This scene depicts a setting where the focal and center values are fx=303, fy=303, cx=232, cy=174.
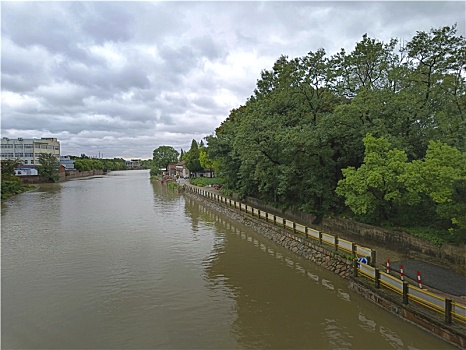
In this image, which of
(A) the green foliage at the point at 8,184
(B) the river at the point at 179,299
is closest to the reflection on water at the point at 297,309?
(B) the river at the point at 179,299

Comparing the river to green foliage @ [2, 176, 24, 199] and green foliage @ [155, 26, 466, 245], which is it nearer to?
green foliage @ [155, 26, 466, 245]

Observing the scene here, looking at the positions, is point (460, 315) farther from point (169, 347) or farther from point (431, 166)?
point (169, 347)

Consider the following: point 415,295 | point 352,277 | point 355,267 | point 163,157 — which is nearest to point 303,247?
point 352,277

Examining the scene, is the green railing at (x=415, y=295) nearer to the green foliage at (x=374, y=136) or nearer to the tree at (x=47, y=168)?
the green foliage at (x=374, y=136)

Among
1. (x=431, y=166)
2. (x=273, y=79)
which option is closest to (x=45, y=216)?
(x=273, y=79)

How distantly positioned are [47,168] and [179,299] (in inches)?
2757

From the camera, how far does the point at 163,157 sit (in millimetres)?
91375

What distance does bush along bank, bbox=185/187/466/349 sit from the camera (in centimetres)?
725

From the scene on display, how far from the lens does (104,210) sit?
97.8ft

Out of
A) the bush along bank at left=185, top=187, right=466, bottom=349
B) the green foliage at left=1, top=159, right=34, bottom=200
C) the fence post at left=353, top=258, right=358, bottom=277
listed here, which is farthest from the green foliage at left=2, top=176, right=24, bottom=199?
the fence post at left=353, top=258, right=358, bottom=277

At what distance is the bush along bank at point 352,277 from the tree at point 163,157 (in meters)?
70.8

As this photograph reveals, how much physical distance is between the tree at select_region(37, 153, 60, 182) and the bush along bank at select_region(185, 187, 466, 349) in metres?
62.0

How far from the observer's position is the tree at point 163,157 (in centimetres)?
8978

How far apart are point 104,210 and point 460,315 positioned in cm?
2893
